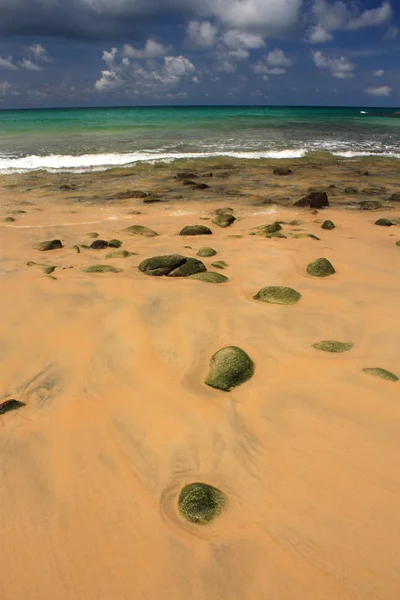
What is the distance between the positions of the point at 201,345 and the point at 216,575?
71.1 inches

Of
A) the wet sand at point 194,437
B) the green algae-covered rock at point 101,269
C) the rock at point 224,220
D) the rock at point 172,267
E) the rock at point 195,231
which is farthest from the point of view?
the rock at point 224,220

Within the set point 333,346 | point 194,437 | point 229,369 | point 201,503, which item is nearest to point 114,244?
point 229,369

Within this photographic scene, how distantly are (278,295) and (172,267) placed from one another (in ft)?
4.59

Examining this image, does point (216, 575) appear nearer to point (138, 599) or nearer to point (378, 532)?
point (138, 599)

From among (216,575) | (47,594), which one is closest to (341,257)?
(216,575)

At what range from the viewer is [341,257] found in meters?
5.56

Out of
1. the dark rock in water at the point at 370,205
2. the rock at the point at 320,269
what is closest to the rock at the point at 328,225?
the dark rock in water at the point at 370,205

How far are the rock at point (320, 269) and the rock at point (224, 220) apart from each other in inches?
112

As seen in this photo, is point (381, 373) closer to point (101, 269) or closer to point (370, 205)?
point (101, 269)

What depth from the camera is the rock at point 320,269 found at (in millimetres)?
4879

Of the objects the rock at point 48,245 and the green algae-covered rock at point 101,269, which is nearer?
the green algae-covered rock at point 101,269

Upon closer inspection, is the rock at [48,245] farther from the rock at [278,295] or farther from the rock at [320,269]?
the rock at [320,269]

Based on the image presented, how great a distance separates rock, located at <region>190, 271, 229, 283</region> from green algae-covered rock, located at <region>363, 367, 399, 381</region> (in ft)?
6.77

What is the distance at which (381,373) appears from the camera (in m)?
3.02
